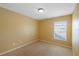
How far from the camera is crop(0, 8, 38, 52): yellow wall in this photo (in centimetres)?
281

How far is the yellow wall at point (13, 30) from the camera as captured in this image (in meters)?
2.81

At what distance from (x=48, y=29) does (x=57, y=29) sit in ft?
2.58

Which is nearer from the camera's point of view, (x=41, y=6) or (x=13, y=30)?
(x=41, y=6)

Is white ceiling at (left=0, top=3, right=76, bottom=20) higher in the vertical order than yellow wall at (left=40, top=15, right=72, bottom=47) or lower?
higher

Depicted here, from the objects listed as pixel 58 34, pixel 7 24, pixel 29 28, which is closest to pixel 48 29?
pixel 58 34

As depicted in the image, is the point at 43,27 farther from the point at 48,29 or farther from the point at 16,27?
the point at 16,27

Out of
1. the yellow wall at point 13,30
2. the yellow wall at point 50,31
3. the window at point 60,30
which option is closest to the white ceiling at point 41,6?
the yellow wall at point 13,30

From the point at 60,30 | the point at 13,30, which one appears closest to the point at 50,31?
the point at 60,30

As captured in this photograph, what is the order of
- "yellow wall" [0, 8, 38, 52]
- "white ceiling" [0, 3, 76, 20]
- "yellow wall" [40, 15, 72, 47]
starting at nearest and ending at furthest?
"white ceiling" [0, 3, 76, 20], "yellow wall" [0, 8, 38, 52], "yellow wall" [40, 15, 72, 47]

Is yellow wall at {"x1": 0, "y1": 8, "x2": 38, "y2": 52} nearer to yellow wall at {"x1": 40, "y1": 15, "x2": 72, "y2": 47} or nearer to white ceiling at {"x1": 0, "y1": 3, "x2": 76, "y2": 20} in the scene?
white ceiling at {"x1": 0, "y1": 3, "x2": 76, "y2": 20}

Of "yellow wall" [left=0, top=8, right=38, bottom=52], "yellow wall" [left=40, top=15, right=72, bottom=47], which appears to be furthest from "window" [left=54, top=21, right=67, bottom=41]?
"yellow wall" [left=0, top=8, right=38, bottom=52]

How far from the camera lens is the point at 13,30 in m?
3.32

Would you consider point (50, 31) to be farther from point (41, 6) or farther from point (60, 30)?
point (41, 6)

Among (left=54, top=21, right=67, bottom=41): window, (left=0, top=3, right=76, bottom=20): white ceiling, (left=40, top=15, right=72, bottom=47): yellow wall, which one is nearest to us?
(left=0, top=3, right=76, bottom=20): white ceiling
